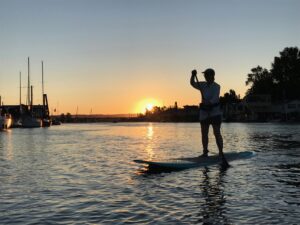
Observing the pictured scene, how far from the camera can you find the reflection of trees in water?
831 cm

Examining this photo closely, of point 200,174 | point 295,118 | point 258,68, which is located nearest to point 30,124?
point 295,118

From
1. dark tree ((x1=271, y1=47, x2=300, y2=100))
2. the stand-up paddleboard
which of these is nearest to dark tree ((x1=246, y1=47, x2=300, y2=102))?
dark tree ((x1=271, y1=47, x2=300, y2=100))

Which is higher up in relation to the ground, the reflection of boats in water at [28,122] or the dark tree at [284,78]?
the dark tree at [284,78]

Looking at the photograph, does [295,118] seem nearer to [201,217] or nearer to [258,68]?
[258,68]

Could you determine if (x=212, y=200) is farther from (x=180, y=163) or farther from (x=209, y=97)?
(x=209, y=97)

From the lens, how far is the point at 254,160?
736 inches

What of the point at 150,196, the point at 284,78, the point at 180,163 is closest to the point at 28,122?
the point at 284,78

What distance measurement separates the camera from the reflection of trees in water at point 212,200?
27.3 ft

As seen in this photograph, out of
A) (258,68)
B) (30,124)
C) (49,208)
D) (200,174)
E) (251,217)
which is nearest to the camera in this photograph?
(251,217)

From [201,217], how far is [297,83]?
5578 inches

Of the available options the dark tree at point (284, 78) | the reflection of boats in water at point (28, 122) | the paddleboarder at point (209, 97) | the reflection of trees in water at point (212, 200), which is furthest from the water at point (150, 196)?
the dark tree at point (284, 78)

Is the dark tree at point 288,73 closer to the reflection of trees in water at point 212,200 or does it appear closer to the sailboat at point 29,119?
the sailboat at point 29,119

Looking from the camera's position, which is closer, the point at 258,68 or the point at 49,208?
the point at 49,208

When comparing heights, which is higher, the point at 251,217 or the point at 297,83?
the point at 297,83
